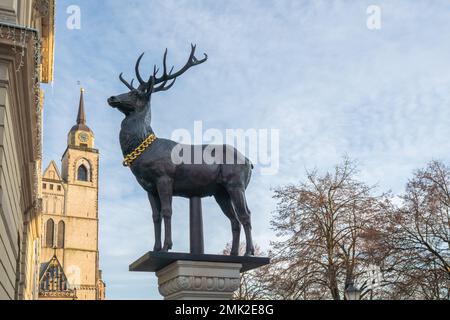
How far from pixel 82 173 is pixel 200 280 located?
102294 millimetres

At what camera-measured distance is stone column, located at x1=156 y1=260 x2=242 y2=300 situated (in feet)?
24.4

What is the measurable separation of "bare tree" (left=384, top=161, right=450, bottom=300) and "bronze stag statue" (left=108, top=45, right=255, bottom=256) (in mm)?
17065

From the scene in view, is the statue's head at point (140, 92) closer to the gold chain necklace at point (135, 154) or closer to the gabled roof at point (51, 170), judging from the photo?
the gold chain necklace at point (135, 154)

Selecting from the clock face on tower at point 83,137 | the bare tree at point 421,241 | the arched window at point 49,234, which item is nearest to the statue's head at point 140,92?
the bare tree at point 421,241

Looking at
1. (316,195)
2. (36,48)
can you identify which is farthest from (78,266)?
(36,48)

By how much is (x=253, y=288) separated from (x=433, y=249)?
13.5 m

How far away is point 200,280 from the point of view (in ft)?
24.7

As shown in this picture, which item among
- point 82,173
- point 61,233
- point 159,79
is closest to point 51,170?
point 82,173

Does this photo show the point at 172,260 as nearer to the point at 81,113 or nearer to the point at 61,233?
the point at 61,233

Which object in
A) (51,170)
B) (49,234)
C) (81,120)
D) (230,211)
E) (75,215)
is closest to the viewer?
(230,211)

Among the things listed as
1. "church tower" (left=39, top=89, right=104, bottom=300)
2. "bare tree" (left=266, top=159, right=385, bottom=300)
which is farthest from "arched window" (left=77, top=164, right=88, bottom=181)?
"bare tree" (left=266, top=159, right=385, bottom=300)

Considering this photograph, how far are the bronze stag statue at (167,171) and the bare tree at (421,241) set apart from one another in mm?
17065

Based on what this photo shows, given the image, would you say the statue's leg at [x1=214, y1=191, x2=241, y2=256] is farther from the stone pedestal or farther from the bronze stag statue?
the stone pedestal
